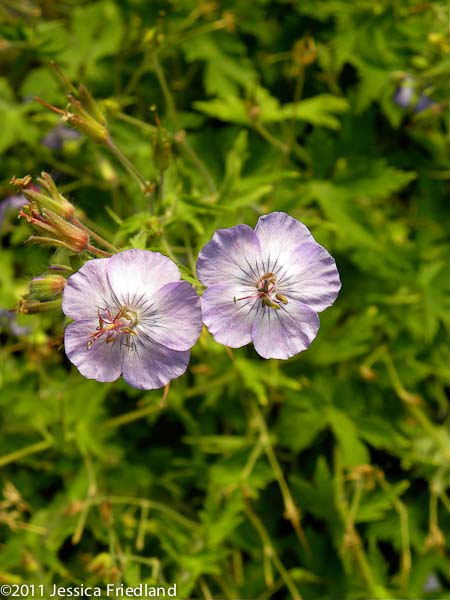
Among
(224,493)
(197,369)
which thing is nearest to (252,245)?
(197,369)

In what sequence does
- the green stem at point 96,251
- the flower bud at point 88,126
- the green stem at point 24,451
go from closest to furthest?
the green stem at point 96,251 → the flower bud at point 88,126 → the green stem at point 24,451

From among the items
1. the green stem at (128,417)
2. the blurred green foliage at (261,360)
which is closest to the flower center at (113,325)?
the blurred green foliage at (261,360)

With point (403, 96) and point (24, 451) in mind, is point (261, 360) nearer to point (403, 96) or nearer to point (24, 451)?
point (24, 451)

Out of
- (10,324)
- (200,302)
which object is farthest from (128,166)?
(10,324)

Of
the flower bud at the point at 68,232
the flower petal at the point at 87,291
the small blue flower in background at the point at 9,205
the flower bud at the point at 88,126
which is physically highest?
the flower bud at the point at 88,126

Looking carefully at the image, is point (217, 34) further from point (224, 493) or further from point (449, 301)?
point (224, 493)

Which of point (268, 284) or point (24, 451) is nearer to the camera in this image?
point (268, 284)

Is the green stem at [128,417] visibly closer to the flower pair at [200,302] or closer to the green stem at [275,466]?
the green stem at [275,466]
